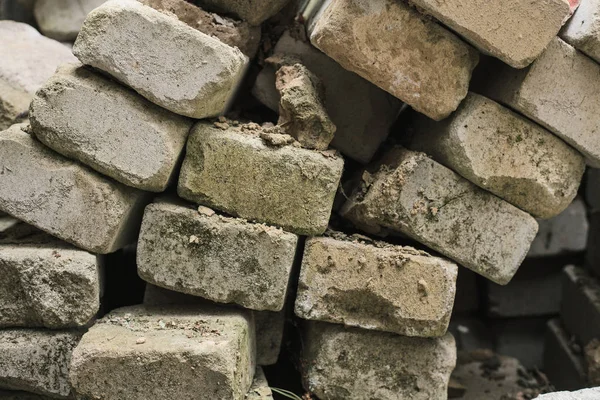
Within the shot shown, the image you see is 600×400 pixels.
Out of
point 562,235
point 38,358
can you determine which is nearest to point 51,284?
point 38,358

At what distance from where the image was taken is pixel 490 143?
2.18 m

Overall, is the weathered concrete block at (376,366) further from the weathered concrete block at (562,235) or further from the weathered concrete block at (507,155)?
the weathered concrete block at (562,235)

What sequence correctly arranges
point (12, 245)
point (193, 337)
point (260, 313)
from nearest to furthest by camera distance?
1. point (193, 337)
2. point (12, 245)
3. point (260, 313)

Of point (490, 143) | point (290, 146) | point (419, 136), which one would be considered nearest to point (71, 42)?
point (290, 146)

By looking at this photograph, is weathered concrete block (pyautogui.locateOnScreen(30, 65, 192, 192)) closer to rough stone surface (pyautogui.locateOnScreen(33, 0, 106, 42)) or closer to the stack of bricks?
the stack of bricks

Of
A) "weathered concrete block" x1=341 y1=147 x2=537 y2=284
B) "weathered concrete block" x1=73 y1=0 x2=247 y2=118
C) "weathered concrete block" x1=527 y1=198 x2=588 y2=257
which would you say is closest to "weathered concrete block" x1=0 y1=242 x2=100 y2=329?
"weathered concrete block" x1=73 y1=0 x2=247 y2=118

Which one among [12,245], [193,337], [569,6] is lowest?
[12,245]

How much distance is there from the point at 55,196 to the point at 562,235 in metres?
2.87

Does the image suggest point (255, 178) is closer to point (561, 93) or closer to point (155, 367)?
point (155, 367)

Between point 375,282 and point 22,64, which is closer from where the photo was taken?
point 375,282

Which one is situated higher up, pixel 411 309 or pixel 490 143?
pixel 490 143

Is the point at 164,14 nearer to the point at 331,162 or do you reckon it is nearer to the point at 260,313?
the point at 331,162

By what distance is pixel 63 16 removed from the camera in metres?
2.85

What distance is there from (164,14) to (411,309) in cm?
119
